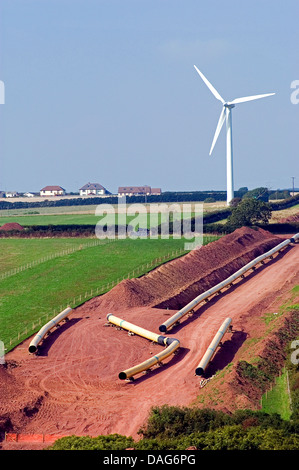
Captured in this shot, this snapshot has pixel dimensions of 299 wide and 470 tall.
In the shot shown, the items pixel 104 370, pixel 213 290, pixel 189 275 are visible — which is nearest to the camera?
pixel 104 370

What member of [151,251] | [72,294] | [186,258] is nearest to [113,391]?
[72,294]

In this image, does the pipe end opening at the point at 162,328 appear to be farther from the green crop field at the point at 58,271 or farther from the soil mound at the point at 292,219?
the soil mound at the point at 292,219

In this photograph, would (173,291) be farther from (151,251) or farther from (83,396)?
(83,396)

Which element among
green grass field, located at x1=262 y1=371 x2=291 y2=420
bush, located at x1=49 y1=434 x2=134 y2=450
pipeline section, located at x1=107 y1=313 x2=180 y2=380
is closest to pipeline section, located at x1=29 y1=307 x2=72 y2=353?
pipeline section, located at x1=107 y1=313 x2=180 y2=380

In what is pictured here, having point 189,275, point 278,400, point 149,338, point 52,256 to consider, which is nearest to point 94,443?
point 278,400

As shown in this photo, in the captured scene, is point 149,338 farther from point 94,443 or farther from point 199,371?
point 94,443

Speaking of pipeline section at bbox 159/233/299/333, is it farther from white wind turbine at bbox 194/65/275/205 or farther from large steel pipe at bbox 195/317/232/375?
white wind turbine at bbox 194/65/275/205
